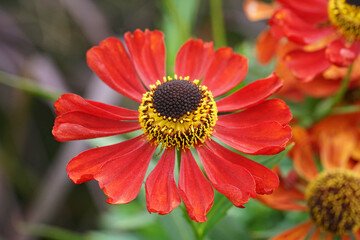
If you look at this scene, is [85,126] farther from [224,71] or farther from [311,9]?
[311,9]

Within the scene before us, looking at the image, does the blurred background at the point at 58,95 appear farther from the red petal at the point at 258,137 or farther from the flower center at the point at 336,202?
the red petal at the point at 258,137

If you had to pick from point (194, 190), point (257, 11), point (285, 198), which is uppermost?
point (257, 11)

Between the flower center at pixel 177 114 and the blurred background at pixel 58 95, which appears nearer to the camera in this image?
the flower center at pixel 177 114

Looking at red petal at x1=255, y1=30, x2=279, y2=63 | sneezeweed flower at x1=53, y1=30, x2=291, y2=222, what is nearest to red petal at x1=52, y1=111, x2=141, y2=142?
sneezeweed flower at x1=53, y1=30, x2=291, y2=222

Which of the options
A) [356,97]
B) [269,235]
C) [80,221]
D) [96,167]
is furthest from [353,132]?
[80,221]

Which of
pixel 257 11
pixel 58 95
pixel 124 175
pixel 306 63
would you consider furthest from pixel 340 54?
pixel 58 95

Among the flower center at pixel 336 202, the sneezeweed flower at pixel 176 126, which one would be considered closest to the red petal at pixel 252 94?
the sneezeweed flower at pixel 176 126

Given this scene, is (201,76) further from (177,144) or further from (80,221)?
(80,221)
